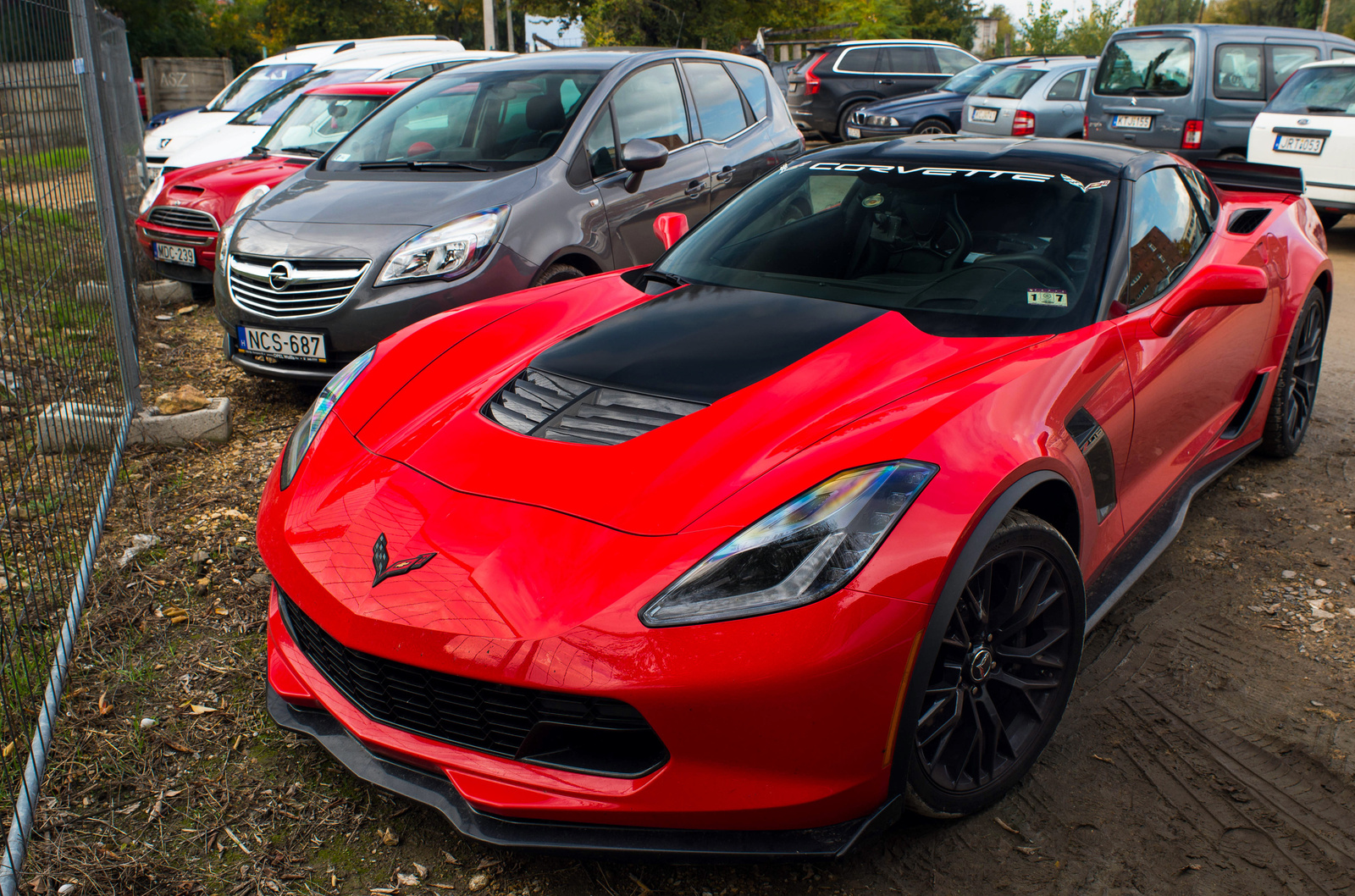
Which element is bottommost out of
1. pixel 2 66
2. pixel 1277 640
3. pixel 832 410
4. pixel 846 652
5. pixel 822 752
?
pixel 1277 640

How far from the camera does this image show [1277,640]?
10.1ft

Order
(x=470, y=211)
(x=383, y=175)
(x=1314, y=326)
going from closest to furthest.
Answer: (x=1314, y=326) < (x=470, y=211) < (x=383, y=175)

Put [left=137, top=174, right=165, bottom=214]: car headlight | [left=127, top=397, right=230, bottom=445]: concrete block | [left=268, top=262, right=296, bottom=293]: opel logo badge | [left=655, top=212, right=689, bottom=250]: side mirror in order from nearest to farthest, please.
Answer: [left=655, top=212, right=689, bottom=250]: side mirror < [left=127, top=397, right=230, bottom=445]: concrete block < [left=268, top=262, right=296, bottom=293]: opel logo badge < [left=137, top=174, right=165, bottom=214]: car headlight

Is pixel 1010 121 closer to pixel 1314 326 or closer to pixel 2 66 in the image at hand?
pixel 1314 326

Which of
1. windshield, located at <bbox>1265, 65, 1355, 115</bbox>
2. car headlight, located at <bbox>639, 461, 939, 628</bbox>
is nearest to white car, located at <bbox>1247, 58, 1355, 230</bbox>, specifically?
windshield, located at <bbox>1265, 65, 1355, 115</bbox>

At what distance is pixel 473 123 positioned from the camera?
18.8 ft

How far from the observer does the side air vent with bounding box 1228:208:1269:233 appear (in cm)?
389

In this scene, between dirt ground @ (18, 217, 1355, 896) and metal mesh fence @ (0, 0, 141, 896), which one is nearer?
dirt ground @ (18, 217, 1355, 896)

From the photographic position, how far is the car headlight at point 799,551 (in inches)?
74.9

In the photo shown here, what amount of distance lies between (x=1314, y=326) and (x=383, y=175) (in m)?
4.54

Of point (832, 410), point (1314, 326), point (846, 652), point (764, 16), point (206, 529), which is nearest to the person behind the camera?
point (846, 652)

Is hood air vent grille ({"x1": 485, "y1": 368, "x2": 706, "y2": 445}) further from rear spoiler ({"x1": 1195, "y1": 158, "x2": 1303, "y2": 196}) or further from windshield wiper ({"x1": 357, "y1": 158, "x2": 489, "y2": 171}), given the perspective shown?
rear spoiler ({"x1": 1195, "y1": 158, "x2": 1303, "y2": 196})

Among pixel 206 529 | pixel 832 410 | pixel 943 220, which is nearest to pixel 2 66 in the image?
pixel 206 529

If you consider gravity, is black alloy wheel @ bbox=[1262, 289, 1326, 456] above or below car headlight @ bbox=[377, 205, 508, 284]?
below
